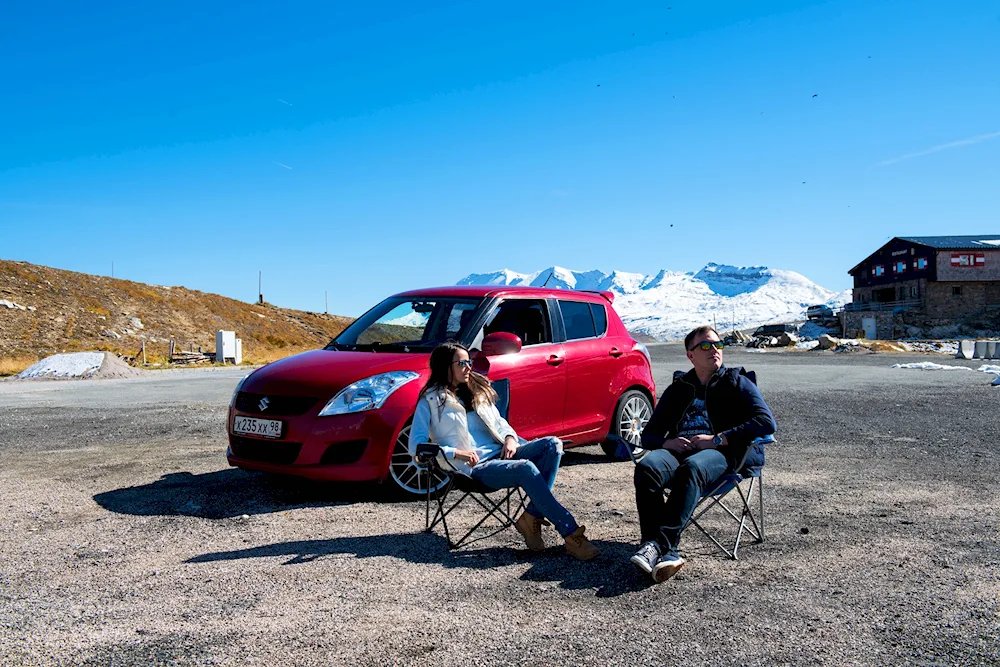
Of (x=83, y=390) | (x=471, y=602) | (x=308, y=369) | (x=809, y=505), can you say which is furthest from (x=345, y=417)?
(x=83, y=390)

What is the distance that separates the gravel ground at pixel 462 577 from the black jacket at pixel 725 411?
683 millimetres

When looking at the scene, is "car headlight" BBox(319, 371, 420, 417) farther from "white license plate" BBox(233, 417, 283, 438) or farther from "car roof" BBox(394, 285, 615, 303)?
"car roof" BBox(394, 285, 615, 303)

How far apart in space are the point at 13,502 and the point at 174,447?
3.19m

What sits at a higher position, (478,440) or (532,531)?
(478,440)

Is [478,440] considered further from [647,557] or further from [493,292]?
[493,292]

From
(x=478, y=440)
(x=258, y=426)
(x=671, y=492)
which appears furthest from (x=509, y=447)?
(x=258, y=426)

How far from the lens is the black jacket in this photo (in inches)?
194

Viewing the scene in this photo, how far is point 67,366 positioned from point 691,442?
27.0 metres

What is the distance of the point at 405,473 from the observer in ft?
21.3

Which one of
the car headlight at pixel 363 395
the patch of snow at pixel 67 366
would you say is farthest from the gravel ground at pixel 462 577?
the patch of snow at pixel 67 366

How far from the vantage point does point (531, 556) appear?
16.3ft

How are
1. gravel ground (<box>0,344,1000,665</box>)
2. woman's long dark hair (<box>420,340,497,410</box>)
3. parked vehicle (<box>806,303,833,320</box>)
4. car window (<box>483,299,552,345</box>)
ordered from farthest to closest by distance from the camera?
1. parked vehicle (<box>806,303,833,320</box>)
2. car window (<box>483,299,552,345</box>)
3. woman's long dark hair (<box>420,340,497,410</box>)
4. gravel ground (<box>0,344,1000,665</box>)

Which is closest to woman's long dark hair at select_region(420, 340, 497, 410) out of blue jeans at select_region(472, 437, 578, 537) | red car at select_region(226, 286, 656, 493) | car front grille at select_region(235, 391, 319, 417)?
blue jeans at select_region(472, 437, 578, 537)

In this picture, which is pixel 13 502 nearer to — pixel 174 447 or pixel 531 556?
pixel 174 447
